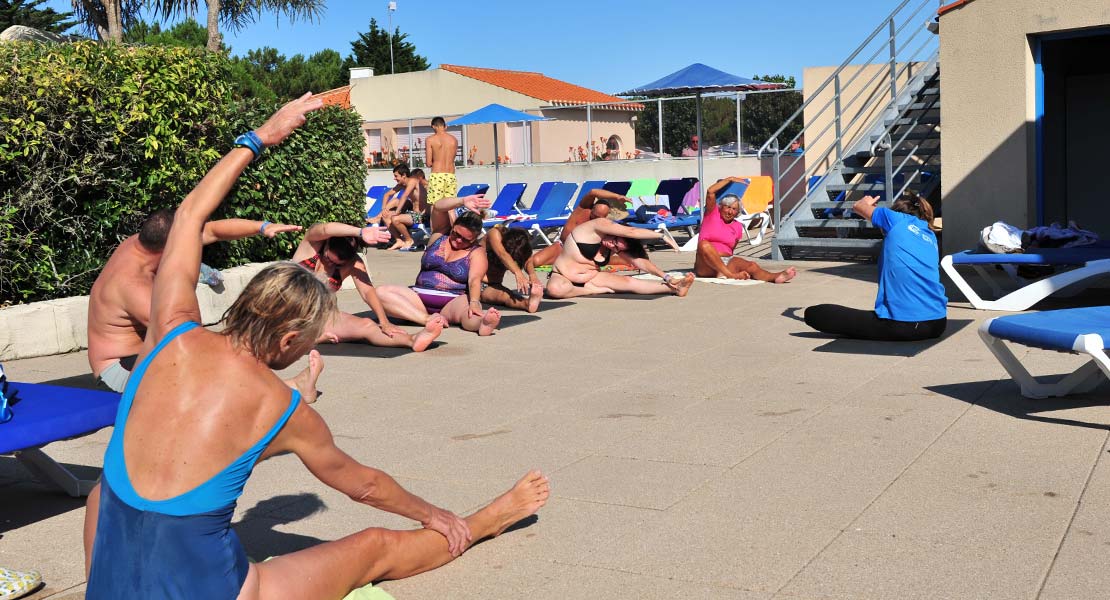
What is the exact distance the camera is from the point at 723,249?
1309cm

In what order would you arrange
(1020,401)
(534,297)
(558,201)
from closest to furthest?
(1020,401) < (534,297) < (558,201)

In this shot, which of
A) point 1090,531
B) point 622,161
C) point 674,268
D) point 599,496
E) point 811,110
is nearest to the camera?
point 1090,531

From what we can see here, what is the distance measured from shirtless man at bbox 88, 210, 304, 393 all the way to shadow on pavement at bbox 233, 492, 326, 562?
1203mm

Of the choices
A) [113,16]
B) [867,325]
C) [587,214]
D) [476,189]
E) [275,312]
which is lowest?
[867,325]

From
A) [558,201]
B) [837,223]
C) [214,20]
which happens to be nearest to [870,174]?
[837,223]

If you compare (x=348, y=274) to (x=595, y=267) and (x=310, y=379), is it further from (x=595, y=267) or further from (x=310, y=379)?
(x=595, y=267)

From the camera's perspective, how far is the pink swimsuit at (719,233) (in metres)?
13.0

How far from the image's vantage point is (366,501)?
3.30 metres

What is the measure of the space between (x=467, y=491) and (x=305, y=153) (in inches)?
335

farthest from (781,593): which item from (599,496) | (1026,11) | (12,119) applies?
(1026,11)

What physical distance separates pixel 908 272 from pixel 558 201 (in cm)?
1162

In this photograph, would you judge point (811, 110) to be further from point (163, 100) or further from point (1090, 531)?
point (1090, 531)

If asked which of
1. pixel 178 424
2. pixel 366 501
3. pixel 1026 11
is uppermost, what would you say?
pixel 1026 11

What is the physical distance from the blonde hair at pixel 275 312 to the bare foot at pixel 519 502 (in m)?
1.41
